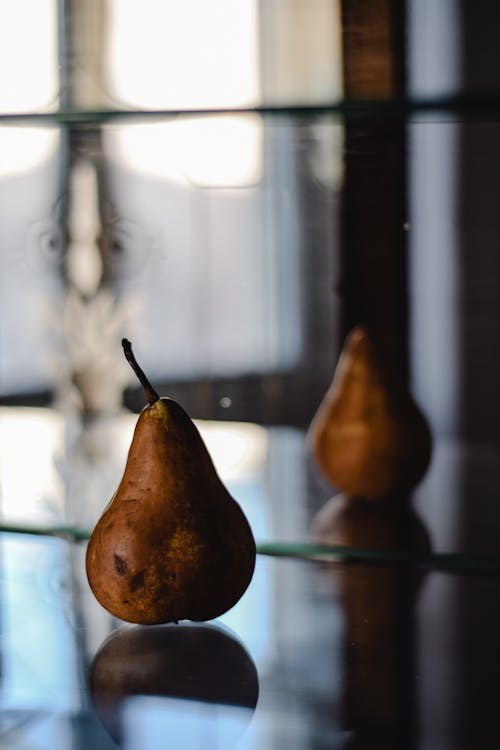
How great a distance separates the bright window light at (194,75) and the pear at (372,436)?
197 mm

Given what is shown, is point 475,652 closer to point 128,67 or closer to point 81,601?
point 81,601

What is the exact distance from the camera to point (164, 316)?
29.8 inches

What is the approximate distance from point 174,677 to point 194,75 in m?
0.42

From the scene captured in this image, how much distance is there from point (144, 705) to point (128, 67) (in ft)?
1.50

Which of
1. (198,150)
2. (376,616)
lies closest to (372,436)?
(376,616)

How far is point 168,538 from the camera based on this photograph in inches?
17.3

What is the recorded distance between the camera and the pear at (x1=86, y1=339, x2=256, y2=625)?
1.43ft

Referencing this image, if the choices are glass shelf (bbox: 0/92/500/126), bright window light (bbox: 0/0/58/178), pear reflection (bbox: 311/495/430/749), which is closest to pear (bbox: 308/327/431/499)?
pear reflection (bbox: 311/495/430/749)

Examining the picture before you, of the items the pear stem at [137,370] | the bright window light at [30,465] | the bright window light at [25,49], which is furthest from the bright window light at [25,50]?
the pear stem at [137,370]

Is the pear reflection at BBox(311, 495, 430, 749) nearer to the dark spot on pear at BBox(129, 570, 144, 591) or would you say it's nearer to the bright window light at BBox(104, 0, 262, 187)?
the dark spot on pear at BBox(129, 570, 144, 591)

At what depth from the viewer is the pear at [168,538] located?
1.43 feet

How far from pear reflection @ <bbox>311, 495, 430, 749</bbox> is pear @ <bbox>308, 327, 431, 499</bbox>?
13 millimetres

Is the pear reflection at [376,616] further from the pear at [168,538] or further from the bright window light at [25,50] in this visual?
the bright window light at [25,50]

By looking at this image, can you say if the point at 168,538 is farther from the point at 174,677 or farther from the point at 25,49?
the point at 25,49
